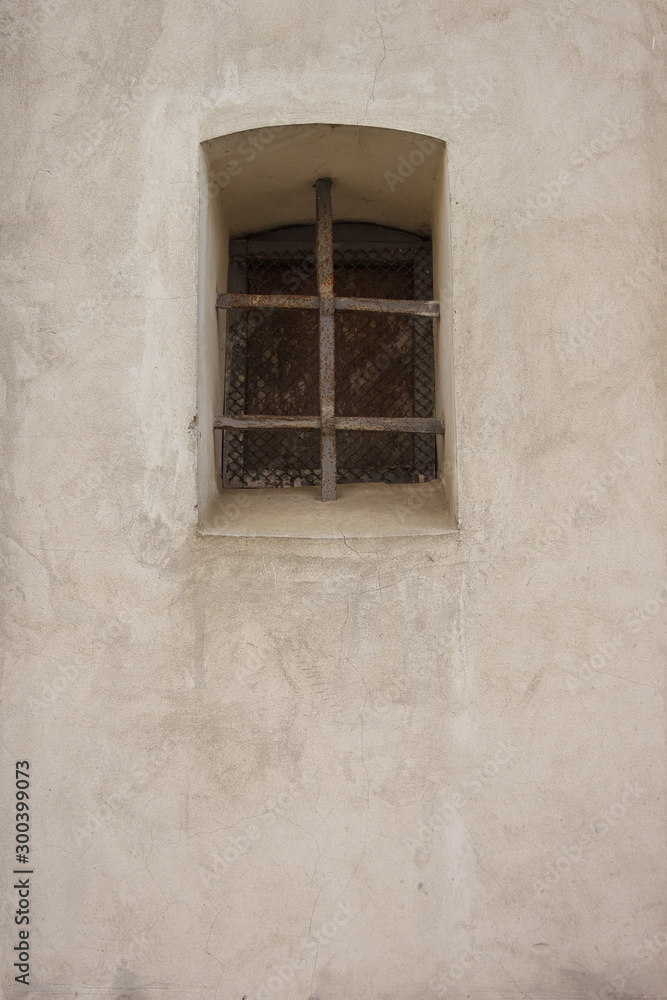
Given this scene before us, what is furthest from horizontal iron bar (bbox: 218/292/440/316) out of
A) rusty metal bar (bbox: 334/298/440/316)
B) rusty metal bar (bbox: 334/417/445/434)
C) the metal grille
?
the metal grille

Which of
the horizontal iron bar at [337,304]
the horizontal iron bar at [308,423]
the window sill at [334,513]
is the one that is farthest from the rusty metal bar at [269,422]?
the horizontal iron bar at [337,304]

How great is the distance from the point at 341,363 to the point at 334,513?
1.01 meters

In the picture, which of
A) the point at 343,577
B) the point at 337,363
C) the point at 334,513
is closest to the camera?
the point at 343,577

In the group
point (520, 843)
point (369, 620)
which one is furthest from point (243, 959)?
point (369, 620)

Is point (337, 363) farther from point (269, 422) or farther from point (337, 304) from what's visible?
point (269, 422)

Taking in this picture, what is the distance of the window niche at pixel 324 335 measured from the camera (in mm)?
2621

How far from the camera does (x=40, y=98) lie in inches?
99.0

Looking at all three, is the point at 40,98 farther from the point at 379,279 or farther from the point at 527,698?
the point at 527,698

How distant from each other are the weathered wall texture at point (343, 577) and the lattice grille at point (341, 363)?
884 millimetres

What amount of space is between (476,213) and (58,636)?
1975 mm

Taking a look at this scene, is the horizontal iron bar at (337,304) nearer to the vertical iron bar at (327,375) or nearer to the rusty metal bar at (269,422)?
the vertical iron bar at (327,375)

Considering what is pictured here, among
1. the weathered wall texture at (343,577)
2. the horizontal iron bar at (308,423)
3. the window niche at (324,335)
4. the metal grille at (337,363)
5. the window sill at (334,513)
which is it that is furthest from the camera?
the metal grille at (337,363)

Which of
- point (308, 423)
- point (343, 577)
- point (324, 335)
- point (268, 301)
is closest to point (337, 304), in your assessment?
point (324, 335)

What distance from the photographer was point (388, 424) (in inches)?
108
